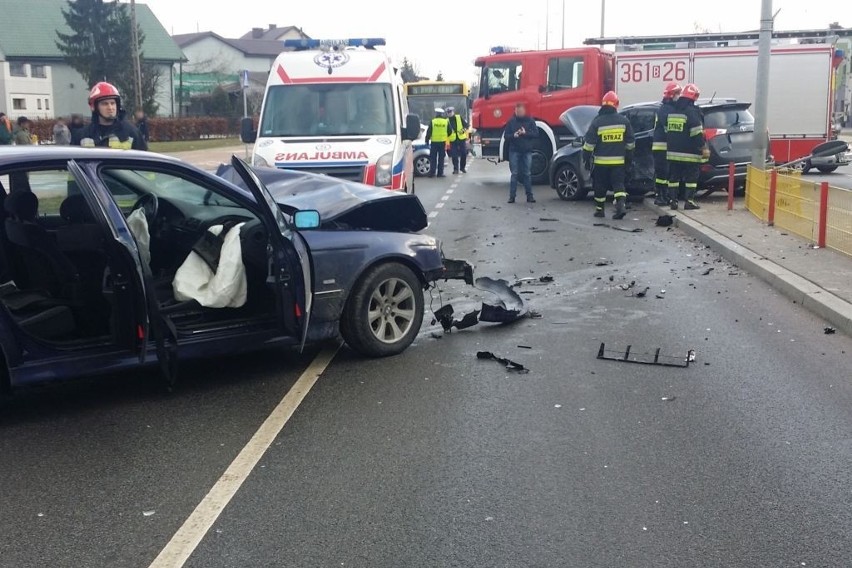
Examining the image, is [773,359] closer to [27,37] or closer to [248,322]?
[248,322]

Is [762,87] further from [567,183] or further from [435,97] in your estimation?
[435,97]

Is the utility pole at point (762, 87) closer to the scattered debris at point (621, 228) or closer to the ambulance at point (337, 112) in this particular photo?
the scattered debris at point (621, 228)

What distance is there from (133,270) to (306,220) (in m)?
1.15

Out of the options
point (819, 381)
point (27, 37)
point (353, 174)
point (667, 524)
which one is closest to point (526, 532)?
point (667, 524)

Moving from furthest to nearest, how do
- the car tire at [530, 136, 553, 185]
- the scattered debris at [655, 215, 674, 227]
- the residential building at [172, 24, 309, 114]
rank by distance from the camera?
the residential building at [172, 24, 309, 114] → the car tire at [530, 136, 553, 185] → the scattered debris at [655, 215, 674, 227]

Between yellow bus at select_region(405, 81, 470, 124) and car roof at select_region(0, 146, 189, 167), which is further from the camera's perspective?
yellow bus at select_region(405, 81, 470, 124)

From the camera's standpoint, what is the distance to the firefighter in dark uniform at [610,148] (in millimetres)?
15609

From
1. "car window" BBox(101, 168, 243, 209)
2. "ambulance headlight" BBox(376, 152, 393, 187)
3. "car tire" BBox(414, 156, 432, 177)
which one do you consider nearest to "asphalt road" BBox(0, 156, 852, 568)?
"car window" BBox(101, 168, 243, 209)

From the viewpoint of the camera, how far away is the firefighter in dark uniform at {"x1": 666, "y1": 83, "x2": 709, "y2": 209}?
15531 mm

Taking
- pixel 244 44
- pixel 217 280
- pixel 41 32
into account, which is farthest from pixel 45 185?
pixel 244 44

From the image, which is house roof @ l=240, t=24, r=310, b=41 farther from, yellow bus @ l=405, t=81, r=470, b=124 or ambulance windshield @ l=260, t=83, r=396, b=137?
ambulance windshield @ l=260, t=83, r=396, b=137

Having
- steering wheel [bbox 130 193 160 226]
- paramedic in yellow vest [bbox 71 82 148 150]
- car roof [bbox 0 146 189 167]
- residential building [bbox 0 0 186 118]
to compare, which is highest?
residential building [bbox 0 0 186 118]

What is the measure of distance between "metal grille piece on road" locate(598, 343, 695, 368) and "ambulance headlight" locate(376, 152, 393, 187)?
6325mm

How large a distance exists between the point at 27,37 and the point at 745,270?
7653cm
